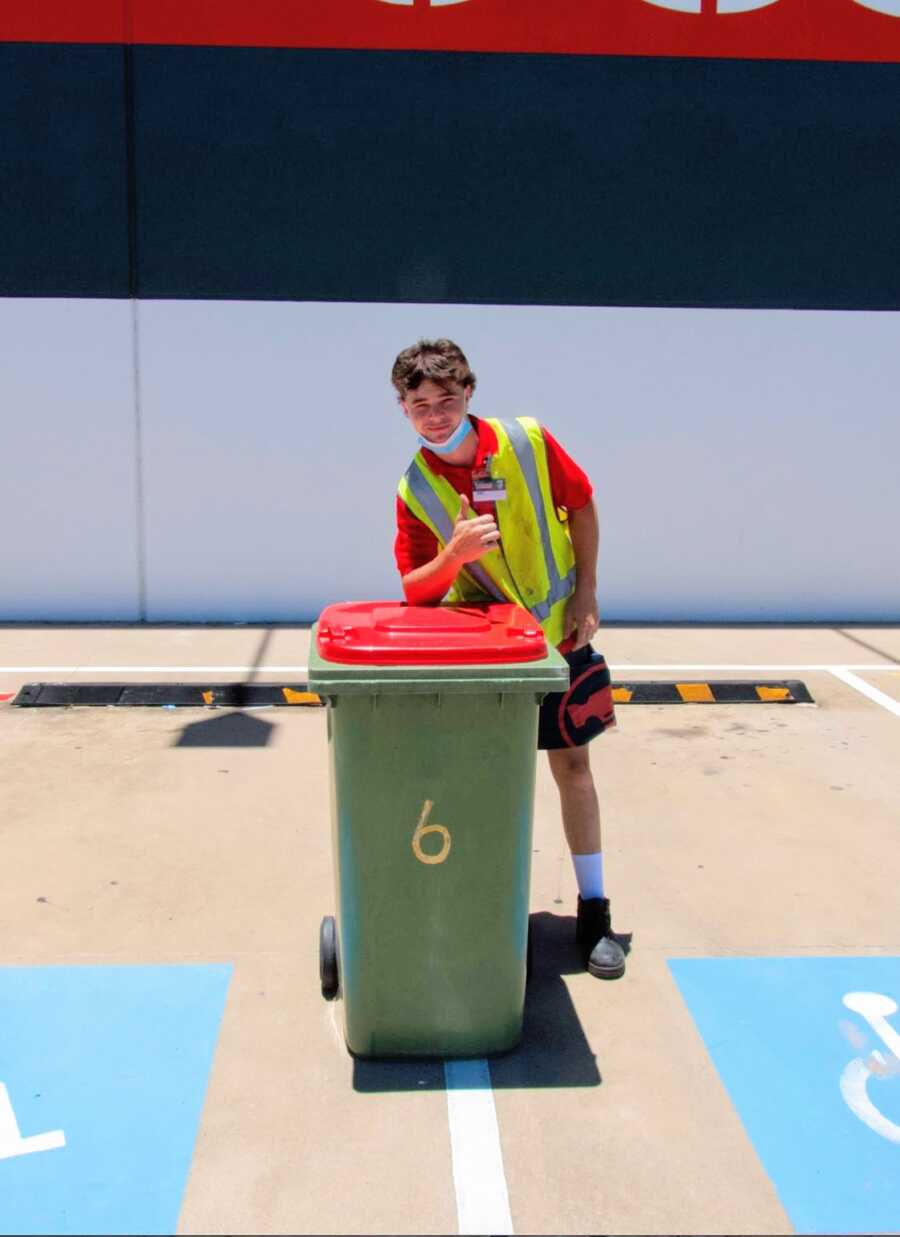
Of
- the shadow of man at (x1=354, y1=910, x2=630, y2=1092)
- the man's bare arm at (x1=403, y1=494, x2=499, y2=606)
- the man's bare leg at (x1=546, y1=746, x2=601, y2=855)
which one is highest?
the man's bare arm at (x1=403, y1=494, x2=499, y2=606)

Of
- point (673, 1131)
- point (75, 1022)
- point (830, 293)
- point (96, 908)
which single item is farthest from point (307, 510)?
point (673, 1131)

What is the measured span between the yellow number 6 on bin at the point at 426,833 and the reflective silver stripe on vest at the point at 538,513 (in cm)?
78

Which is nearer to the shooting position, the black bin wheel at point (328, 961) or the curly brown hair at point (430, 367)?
the curly brown hair at point (430, 367)

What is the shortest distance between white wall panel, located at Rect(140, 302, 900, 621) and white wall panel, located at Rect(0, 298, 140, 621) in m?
0.21

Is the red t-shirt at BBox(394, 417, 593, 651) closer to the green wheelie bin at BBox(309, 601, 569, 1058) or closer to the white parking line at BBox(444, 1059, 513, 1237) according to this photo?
the green wheelie bin at BBox(309, 601, 569, 1058)

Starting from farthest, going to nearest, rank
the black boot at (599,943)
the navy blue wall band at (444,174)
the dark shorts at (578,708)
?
the navy blue wall band at (444,174) → the black boot at (599,943) → the dark shorts at (578,708)

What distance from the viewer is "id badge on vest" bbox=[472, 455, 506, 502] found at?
3008 millimetres

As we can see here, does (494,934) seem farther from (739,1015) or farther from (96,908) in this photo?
(96,908)

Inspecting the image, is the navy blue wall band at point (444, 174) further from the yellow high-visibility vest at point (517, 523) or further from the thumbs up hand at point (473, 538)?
the thumbs up hand at point (473, 538)

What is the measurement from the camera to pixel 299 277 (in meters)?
7.98

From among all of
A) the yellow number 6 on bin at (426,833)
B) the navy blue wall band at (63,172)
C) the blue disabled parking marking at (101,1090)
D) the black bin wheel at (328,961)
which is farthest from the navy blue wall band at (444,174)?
the yellow number 6 on bin at (426,833)

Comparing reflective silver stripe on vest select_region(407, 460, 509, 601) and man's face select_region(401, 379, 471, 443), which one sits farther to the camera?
reflective silver stripe on vest select_region(407, 460, 509, 601)

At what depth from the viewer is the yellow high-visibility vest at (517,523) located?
10.2ft

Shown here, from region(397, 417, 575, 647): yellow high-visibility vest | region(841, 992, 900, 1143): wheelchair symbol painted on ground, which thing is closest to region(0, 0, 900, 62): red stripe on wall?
region(397, 417, 575, 647): yellow high-visibility vest
